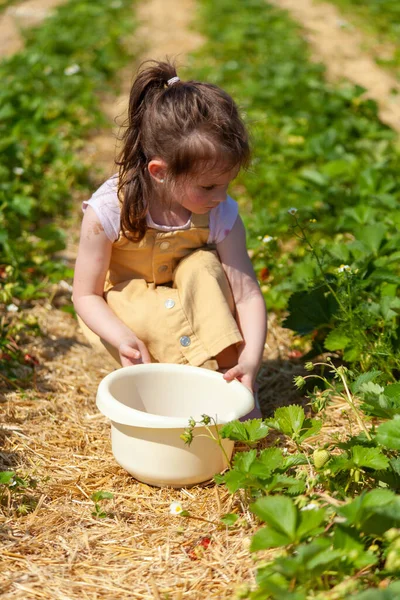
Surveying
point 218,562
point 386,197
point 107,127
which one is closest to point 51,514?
point 218,562

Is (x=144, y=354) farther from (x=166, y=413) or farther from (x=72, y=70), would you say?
(x=72, y=70)

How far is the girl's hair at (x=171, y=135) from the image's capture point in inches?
93.7

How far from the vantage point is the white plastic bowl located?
2129 millimetres

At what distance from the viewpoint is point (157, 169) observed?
250 centimetres

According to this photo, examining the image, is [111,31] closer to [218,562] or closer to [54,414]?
[54,414]

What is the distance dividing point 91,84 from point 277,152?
2020 mm

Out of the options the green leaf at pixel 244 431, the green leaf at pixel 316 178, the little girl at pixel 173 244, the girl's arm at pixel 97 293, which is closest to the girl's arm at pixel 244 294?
the little girl at pixel 173 244

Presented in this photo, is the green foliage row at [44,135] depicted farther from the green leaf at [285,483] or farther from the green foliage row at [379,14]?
the green foliage row at [379,14]

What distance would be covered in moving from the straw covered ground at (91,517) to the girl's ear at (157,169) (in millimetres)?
856

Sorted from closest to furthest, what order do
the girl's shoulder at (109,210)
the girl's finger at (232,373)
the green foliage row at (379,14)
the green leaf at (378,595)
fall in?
the green leaf at (378,595) < the girl's finger at (232,373) < the girl's shoulder at (109,210) < the green foliage row at (379,14)

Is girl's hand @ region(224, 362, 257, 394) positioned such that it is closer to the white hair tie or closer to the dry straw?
the dry straw

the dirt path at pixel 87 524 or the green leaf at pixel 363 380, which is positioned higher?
the green leaf at pixel 363 380

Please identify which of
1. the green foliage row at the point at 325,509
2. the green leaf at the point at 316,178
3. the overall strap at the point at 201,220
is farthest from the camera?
the green leaf at the point at 316,178

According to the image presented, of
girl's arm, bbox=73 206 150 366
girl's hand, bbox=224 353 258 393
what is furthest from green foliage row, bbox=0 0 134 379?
girl's hand, bbox=224 353 258 393
